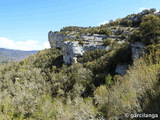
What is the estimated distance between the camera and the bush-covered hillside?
9.72 m

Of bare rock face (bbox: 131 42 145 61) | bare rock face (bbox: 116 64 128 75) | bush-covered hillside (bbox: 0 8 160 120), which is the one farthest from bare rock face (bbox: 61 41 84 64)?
bare rock face (bbox: 131 42 145 61)

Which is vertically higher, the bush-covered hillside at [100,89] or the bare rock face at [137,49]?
the bare rock face at [137,49]

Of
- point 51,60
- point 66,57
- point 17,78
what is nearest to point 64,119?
point 66,57

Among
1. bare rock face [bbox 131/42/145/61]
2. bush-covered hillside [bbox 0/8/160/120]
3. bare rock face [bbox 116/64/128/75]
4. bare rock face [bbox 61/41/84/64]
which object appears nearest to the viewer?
bush-covered hillside [bbox 0/8/160/120]

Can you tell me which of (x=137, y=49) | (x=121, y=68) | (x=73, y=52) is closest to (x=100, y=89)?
(x=121, y=68)

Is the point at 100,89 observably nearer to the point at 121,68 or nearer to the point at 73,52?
the point at 121,68

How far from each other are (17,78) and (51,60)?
1813 centimetres

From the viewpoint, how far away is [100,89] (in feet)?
77.5

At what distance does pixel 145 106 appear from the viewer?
8453 mm

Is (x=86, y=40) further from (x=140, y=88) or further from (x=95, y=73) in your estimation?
(x=140, y=88)

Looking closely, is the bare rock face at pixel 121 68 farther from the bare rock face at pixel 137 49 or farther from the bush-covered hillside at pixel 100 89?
the bare rock face at pixel 137 49

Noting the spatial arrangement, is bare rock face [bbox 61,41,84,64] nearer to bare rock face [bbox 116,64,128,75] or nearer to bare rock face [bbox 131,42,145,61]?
bare rock face [bbox 116,64,128,75]

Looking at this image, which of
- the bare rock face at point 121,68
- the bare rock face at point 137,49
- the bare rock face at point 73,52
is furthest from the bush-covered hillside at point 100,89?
the bare rock face at point 73,52

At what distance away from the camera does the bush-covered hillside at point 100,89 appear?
972cm
